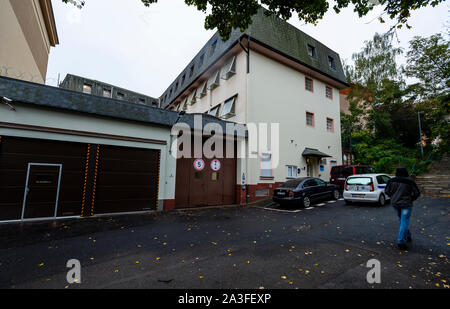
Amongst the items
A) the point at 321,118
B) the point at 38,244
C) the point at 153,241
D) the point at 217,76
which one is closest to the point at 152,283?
the point at 153,241

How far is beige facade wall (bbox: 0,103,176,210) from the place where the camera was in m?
7.46

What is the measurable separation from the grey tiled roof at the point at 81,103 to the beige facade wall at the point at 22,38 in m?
0.97

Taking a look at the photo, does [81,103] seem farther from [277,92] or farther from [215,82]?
[277,92]

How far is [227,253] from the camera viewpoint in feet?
15.3

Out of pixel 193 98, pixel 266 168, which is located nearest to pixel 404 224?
pixel 266 168

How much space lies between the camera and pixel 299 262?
13.4ft

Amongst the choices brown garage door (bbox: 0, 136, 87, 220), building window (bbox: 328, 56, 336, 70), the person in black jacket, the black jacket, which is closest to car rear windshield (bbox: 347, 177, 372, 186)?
the person in black jacket

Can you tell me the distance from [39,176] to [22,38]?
27.7 feet

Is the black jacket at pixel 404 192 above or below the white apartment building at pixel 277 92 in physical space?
below

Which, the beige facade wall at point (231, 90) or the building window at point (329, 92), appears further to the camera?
the building window at point (329, 92)

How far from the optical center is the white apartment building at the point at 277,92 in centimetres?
1334

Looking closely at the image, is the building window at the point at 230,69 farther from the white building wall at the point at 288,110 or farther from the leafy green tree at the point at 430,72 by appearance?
the leafy green tree at the point at 430,72

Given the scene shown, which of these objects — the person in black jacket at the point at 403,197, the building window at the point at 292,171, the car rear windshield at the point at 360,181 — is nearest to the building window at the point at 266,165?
the building window at the point at 292,171

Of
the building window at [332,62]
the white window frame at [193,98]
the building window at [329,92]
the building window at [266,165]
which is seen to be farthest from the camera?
the white window frame at [193,98]
